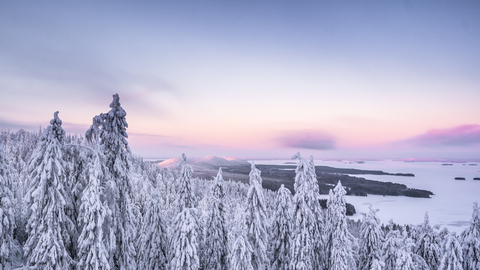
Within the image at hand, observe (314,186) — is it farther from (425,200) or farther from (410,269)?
(425,200)

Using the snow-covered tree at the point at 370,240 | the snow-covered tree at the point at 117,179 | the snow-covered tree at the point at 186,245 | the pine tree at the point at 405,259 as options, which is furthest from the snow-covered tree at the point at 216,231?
the snow-covered tree at the point at 370,240

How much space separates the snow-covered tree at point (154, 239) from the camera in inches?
801

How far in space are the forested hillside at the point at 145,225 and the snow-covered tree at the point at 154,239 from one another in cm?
9

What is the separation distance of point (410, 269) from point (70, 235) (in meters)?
22.8

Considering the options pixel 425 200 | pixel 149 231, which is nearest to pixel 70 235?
pixel 149 231

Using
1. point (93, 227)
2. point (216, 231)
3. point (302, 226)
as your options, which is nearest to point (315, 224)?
point (302, 226)

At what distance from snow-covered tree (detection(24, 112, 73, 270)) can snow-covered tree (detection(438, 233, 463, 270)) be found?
23124 millimetres

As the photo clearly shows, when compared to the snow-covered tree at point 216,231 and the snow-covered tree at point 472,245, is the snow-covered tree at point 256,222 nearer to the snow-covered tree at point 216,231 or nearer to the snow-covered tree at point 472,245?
the snow-covered tree at point 216,231

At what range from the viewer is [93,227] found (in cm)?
1046

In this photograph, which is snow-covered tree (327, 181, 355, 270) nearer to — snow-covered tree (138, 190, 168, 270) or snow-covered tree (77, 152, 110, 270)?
snow-covered tree (138, 190, 168, 270)

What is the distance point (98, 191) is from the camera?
34.9ft

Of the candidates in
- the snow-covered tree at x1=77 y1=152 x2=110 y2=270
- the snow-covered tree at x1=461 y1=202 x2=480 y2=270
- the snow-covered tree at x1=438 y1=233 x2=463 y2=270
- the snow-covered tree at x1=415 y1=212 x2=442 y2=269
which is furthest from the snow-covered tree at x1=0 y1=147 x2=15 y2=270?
the snow-covered tree at x1=415 y1=212 x2=442 y2=269

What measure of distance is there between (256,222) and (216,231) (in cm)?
630

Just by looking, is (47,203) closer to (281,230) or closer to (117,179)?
(117,179)
